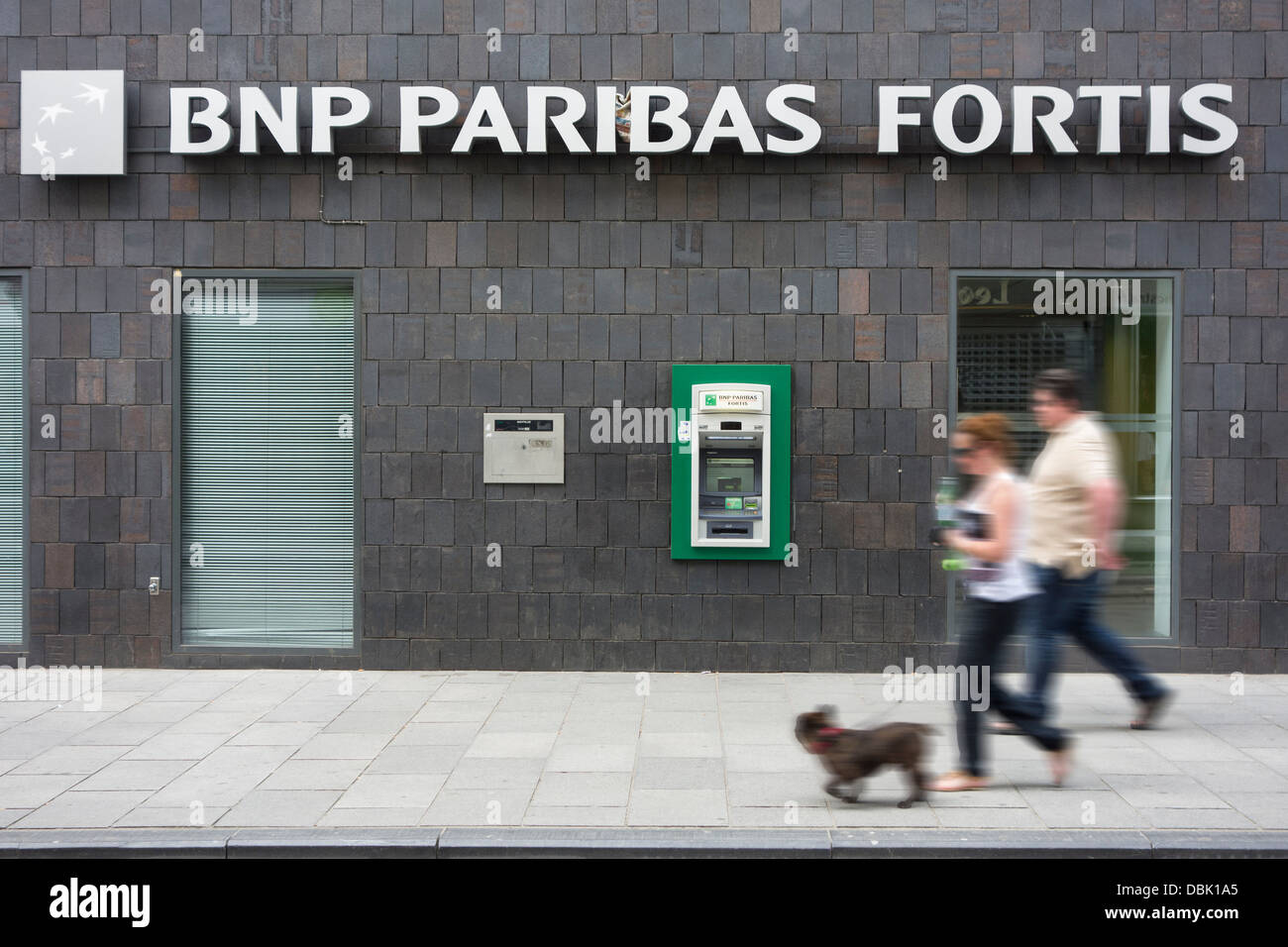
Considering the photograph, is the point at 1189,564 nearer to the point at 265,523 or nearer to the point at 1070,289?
the point at 1070,289

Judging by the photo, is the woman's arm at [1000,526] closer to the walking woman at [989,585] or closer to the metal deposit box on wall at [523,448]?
the walking woman at [989,585]

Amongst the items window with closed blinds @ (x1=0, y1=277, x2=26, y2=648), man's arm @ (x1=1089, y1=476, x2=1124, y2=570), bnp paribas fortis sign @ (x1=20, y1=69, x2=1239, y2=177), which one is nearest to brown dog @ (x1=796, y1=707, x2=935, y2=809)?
man's arm @ (x1=1089, y1=476, x2=1124, y2=570)

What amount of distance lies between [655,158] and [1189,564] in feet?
17.6

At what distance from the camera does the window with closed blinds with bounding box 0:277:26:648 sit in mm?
8812

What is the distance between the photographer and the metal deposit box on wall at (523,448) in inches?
336

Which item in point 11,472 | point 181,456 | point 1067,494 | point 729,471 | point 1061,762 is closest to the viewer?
point 1061,762

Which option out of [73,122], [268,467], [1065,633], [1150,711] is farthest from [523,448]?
[1150,711]

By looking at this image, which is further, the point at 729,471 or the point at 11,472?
the point at 11,472

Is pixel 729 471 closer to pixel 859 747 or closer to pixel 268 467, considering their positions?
pixel 859 747

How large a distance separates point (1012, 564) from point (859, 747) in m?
1.18

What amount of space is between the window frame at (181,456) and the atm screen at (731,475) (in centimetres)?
288

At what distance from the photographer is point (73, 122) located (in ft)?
27.8

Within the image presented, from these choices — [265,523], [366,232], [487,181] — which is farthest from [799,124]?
[265,523]

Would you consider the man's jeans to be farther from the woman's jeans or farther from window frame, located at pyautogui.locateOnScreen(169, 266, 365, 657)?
window frame, located at pyautogui.locateOnScreen(169, 266, 365, 657)
